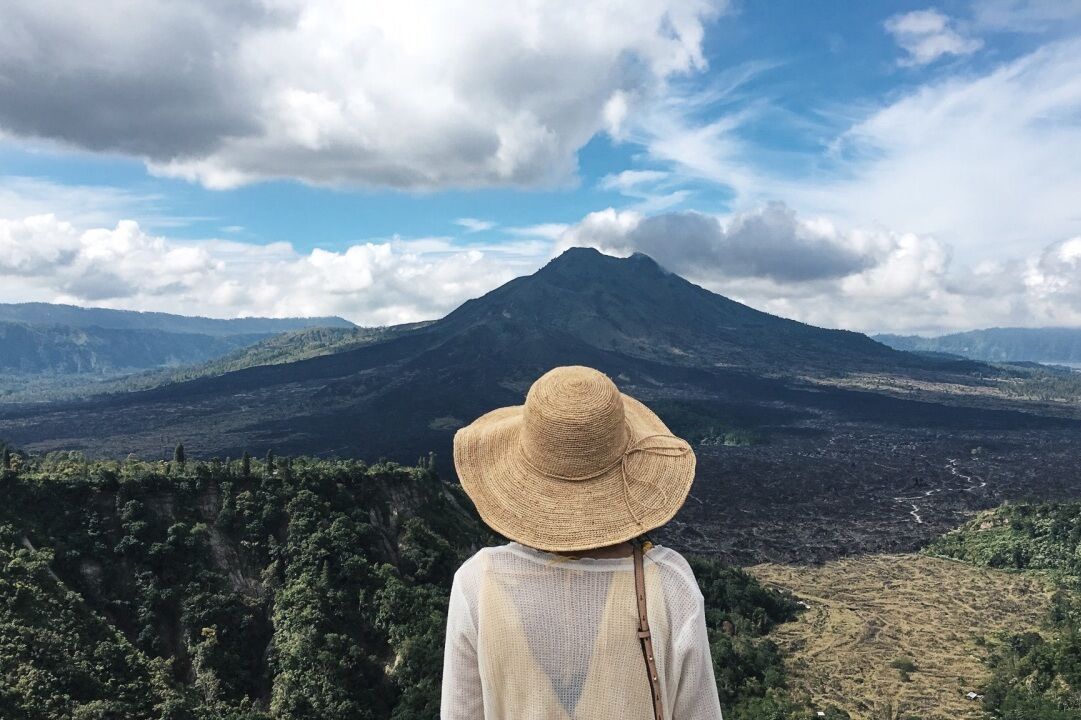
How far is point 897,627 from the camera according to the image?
41.1 metres

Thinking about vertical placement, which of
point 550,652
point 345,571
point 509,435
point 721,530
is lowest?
point 721,530

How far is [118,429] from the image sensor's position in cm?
12438

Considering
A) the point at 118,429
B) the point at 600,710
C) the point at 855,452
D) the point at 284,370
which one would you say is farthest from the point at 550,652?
the point at 284,370

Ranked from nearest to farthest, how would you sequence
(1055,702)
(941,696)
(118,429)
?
(1055,702)
(941,696)
(118,429)

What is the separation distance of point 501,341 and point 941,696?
170749mm

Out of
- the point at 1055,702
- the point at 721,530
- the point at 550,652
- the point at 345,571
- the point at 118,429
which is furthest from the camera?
the point at 118,429

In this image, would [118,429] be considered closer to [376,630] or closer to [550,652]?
[376,630]

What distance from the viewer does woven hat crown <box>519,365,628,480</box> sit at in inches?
101

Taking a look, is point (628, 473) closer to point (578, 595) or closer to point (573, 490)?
point (573, 490)

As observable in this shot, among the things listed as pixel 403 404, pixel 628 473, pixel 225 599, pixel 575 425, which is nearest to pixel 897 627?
pixel 225 599

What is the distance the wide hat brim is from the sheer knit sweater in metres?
0.10

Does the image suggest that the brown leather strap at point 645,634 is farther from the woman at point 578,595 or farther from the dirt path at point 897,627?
the dirt path at point 897,627

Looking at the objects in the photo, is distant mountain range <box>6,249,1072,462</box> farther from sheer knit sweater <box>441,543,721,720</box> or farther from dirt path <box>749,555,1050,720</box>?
sheer knit sweater <box>441,543,721,720</box>

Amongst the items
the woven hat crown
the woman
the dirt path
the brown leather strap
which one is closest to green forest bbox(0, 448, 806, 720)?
the dirt path
